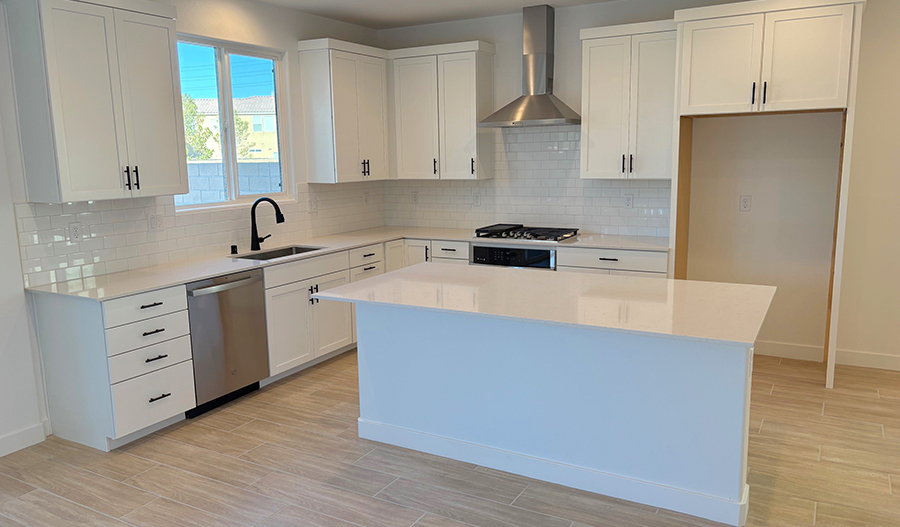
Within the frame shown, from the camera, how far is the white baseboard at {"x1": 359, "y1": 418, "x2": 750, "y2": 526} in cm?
267

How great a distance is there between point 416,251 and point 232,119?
1.85 m

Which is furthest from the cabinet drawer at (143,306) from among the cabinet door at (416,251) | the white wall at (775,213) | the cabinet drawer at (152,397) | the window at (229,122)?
the white wall at (775,213)

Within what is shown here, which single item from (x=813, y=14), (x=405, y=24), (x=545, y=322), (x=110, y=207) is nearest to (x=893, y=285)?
(x=813, y=14)

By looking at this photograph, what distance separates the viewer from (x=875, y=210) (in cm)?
445

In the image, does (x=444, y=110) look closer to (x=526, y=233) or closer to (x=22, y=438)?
(x=526, y=233)

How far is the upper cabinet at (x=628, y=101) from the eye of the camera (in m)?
4.61

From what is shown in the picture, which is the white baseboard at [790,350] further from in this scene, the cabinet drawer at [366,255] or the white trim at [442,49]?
the white trim at [442,49]

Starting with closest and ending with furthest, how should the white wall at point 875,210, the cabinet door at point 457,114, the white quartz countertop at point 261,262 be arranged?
the white quartz countertop at point 261,262 < the white wall at point 875,210 < the cabinet door at point 457,114

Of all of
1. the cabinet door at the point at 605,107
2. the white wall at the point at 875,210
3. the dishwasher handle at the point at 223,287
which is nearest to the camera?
the dishwasher handle at the point at 223,287

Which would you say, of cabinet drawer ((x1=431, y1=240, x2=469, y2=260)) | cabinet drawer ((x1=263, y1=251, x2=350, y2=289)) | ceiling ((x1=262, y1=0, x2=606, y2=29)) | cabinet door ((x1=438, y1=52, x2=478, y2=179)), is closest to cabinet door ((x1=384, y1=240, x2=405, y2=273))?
cabinet drawer ((x1=431, y1=240, x2=469, y2=260))

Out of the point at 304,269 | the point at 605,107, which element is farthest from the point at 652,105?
the point at 304,269

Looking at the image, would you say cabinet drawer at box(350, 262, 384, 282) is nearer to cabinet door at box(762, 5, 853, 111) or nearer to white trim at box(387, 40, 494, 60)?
white trim at box(387, 40, 494, 60)

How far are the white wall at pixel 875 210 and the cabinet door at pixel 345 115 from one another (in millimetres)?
3795

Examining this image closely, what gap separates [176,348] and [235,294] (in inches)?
20.0
